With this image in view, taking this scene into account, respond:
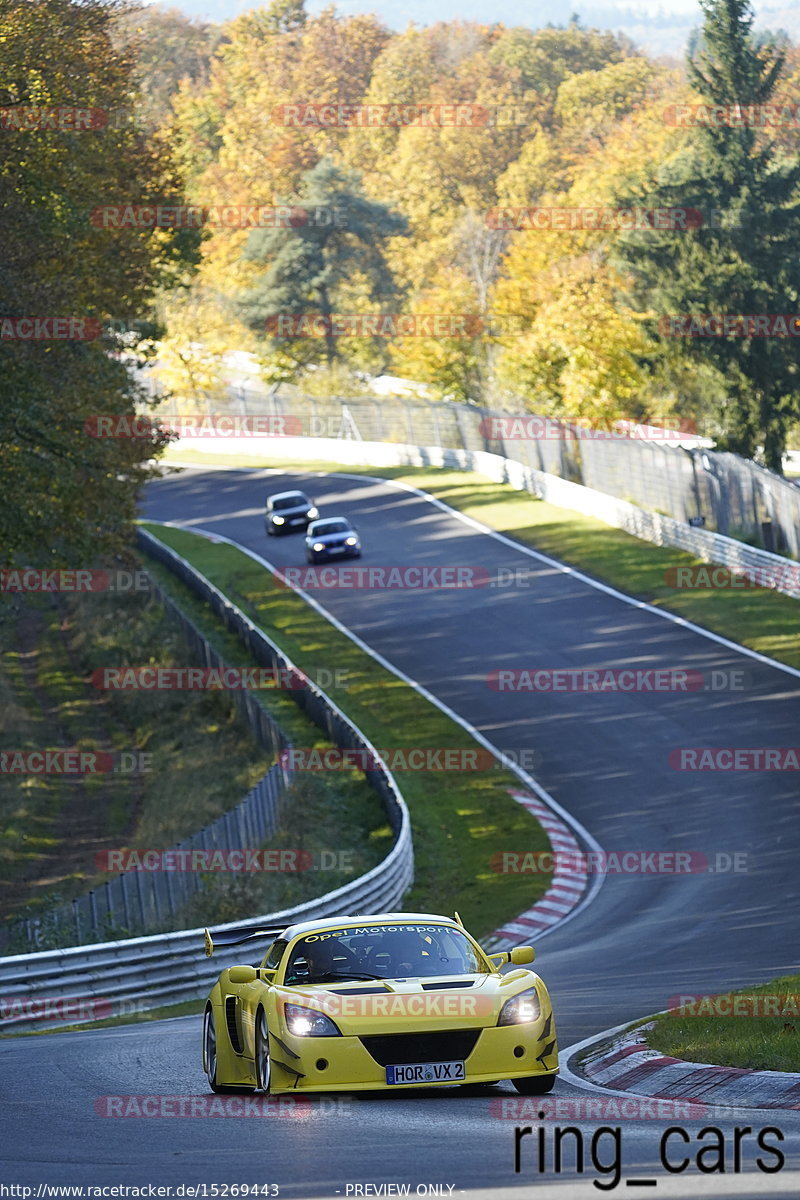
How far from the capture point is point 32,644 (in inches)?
1900

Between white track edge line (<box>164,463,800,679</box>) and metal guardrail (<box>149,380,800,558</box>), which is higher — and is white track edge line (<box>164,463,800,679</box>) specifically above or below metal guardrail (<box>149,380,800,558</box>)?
below

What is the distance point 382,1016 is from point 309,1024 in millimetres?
433

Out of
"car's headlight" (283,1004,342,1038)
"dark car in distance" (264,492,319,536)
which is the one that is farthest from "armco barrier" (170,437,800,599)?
"car's headlight" (283,1004,342,1038)

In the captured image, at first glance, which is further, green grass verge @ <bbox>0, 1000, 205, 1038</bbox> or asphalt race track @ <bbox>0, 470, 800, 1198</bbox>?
green grass verge @ <bbox>0, 1000, 205, 1038</bbox>

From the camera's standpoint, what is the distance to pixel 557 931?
2139cm

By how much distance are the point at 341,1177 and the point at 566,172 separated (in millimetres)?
128363

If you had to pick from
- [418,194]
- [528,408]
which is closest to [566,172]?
[418,194]

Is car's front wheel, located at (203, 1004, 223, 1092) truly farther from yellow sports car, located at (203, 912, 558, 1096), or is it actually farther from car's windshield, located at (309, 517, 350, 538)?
car's windshield, located at (309, 517, 350, 538)

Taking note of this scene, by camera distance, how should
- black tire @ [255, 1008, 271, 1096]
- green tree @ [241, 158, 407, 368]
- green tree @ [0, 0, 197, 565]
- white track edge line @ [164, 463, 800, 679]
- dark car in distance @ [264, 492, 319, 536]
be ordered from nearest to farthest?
black tire @ [255, 1008, 271, 1096] < green tree @ [0, 0, 197, 565] < white track edge line @ [164, 463, 800, 679] < dark car in distance @ [264, 492, 319, 536] < green tree @ [241, 158, 407, 368]

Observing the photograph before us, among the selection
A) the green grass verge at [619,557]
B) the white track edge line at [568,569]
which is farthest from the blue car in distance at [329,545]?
the green grass verge at [619,557]

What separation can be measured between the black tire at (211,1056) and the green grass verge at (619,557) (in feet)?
80.8

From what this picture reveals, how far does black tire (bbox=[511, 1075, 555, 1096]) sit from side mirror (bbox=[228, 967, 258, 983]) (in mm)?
1831

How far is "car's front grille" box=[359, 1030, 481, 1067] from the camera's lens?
358 inches

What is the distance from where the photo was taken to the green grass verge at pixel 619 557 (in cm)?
3672
